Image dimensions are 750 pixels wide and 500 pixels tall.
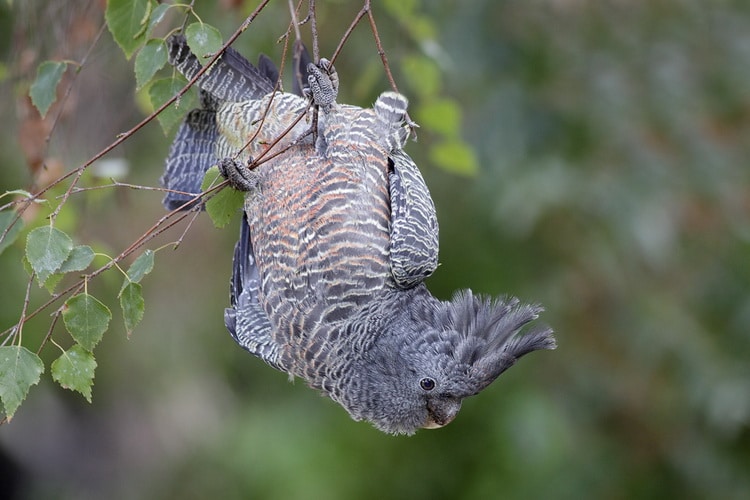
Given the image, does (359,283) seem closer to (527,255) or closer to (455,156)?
(455,156)

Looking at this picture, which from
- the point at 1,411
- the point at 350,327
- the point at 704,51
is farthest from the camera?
the point at 704,51

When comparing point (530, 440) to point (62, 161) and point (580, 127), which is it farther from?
point (62, 161)

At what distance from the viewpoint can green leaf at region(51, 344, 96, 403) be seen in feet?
7.91

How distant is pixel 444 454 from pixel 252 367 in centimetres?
153

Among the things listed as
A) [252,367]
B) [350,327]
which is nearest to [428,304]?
[350,327]

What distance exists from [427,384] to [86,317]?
47.7 inches

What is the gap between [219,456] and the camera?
673 cm

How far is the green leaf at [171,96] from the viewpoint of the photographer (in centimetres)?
266

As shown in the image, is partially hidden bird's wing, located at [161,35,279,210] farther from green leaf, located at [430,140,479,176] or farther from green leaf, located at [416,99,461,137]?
green leaf, located at [430,140,479,176]

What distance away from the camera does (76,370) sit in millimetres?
2426

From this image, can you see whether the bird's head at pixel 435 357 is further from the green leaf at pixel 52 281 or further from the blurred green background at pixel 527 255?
the green leaf at pixel 52 281

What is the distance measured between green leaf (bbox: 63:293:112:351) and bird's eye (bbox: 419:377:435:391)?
1.15 m

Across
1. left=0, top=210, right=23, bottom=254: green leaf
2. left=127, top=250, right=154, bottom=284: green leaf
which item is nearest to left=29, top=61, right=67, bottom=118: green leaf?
left=0, top=210, right=23, bottom=254: green leaf

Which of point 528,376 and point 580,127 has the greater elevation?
point 580,127
